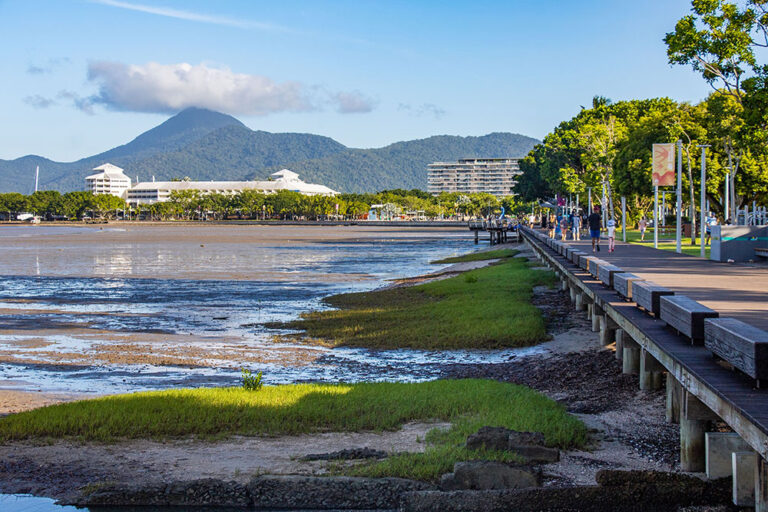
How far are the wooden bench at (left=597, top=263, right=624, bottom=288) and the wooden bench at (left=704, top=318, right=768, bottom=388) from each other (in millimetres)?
7492

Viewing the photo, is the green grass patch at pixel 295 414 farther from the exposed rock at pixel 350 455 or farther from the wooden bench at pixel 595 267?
the wooden bench at pixel 595 267

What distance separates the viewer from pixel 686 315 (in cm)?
962

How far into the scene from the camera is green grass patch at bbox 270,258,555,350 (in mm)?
19625

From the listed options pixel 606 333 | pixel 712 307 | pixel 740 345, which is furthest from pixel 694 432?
pixel 606 333

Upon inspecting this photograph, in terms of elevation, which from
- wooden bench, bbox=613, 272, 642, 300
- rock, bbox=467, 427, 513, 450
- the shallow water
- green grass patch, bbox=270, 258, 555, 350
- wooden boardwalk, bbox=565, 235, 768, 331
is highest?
wooden bench, bbox=613, 272, 642, 300

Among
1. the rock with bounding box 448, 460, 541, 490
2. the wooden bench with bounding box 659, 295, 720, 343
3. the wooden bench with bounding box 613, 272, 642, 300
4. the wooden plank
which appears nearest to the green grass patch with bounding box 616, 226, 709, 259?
the wooden bench with bounding box 613, 272, 642, 300

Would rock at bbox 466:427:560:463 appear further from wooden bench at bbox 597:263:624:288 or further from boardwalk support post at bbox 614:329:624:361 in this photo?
wooden bench at bbox 597:263:624:288

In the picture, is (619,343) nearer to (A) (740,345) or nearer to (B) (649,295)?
(B) (649,295)

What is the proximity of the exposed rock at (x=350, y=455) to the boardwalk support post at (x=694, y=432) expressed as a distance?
10.6 feet

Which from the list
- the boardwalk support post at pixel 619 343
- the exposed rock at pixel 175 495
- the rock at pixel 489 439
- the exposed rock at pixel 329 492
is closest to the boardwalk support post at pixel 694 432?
the rock at pixel 489 439

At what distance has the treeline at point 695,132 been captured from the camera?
28.0 meters

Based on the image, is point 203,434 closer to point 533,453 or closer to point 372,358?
point 533,453

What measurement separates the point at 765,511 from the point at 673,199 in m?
75.0

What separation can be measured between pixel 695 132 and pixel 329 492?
43225 millimetres
